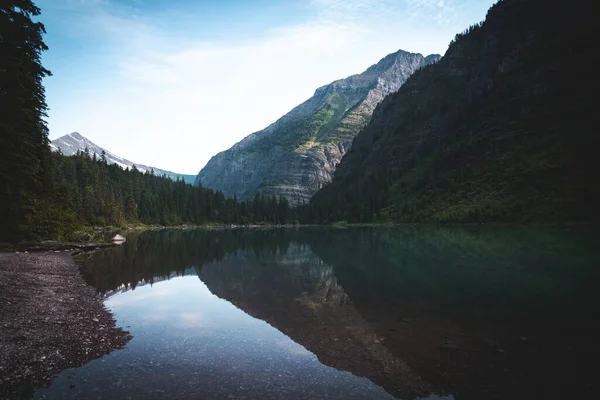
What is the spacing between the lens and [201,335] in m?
18.3

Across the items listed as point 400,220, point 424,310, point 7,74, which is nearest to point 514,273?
point 424,310

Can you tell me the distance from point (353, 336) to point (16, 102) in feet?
138

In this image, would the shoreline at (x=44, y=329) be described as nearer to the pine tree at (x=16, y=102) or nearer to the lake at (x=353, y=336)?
the lake at (x=353, y=336)

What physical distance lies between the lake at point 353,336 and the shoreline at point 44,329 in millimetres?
712

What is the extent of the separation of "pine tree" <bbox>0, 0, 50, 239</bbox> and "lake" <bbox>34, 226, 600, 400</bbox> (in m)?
13.6

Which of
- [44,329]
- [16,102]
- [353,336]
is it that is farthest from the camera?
[16,102]

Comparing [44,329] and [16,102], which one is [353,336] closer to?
[44,329]

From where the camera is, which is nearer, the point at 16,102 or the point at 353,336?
the point at 353,336

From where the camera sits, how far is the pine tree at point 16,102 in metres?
34.2

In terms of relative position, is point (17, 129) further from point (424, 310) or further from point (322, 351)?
point (424, 310)

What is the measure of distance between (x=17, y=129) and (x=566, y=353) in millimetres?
51009

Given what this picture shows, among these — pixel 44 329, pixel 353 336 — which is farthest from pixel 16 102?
pixel 353 336

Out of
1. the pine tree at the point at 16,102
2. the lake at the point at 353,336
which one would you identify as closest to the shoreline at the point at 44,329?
the lake at the point at 353,336

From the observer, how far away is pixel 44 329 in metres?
15.4
